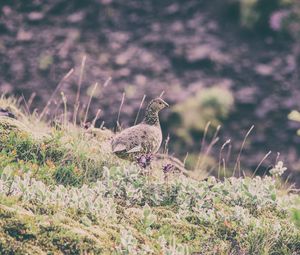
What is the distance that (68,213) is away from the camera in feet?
13.6

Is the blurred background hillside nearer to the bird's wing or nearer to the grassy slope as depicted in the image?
the grassy slope

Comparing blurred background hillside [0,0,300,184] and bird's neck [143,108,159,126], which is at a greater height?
bird's neck [143,108,159,126]

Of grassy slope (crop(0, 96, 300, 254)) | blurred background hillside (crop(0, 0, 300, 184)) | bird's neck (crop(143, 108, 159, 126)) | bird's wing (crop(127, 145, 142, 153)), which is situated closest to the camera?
grassy slope (crop(0, 96, 300, 254))

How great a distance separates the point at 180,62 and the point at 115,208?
7099 millimetres

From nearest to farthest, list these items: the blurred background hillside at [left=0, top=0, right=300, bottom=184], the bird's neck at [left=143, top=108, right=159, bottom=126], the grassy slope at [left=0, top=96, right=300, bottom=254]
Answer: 1. the grassy slope at [left=0, top=96, right=300, bottom=254]
2. the bird's neck at [left=143, top=108, right=159, bottom=126]
3. the blurred background hillside at [left=0, top=0, right=300, bottom=184]

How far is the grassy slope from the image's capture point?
12.6 ft

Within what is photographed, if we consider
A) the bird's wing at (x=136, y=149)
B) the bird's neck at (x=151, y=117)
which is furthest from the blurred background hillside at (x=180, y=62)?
the bird's wing at (x=136, y=149)

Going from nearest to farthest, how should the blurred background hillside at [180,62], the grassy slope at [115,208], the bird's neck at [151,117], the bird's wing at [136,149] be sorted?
the grassy slope at [115,208], the bird's wing at [136,149], the bird's neck at [151,117], the blurred background hillside at [180,62]

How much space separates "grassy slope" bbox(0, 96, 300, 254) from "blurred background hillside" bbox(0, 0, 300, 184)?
148 inches

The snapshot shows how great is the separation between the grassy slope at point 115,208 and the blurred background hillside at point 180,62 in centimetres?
377

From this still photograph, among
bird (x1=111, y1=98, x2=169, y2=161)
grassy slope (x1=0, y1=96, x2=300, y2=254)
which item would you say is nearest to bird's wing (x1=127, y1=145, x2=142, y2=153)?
bird (x1=111, y1=98, x2=169, y2=161)

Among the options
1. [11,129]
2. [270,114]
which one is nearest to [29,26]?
[270,114]

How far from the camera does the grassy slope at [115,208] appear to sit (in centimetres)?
385

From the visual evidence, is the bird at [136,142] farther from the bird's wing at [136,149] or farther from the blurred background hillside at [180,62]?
the blurred background hillside at [180,62]
